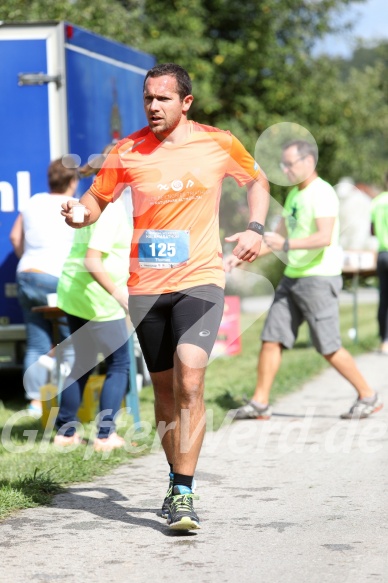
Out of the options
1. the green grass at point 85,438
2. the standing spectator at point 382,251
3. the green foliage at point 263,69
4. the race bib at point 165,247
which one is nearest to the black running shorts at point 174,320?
the race bib at point 165,247

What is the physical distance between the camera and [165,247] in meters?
5.28

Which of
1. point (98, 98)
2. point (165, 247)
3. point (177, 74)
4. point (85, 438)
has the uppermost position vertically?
point (98, 98)

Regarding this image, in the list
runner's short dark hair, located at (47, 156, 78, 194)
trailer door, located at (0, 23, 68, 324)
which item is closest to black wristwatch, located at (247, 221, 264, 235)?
runner's short dark hair, located at (47, 156, 78, 194)

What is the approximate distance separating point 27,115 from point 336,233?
2.77 meters

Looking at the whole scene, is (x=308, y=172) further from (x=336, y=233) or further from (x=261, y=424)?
(x=261, y=424)

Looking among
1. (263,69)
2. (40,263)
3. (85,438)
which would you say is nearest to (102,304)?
(85,438)

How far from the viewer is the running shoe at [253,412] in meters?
8.83

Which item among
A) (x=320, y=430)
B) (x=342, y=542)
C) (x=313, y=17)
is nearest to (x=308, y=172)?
(x=320, y=430)

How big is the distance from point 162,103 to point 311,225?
3.44 meters

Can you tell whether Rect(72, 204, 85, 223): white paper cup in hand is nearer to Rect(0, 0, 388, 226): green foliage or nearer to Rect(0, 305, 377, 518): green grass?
Rect(0, 305, 377, 518): green grass

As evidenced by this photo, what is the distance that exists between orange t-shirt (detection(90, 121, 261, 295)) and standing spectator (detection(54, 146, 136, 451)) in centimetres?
186

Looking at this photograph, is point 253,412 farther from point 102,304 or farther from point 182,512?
point 182,512

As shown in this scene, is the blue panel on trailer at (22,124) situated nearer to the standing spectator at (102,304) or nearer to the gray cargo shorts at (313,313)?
the standing spectator at (102,304)

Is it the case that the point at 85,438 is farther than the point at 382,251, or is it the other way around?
the point at 382,251
